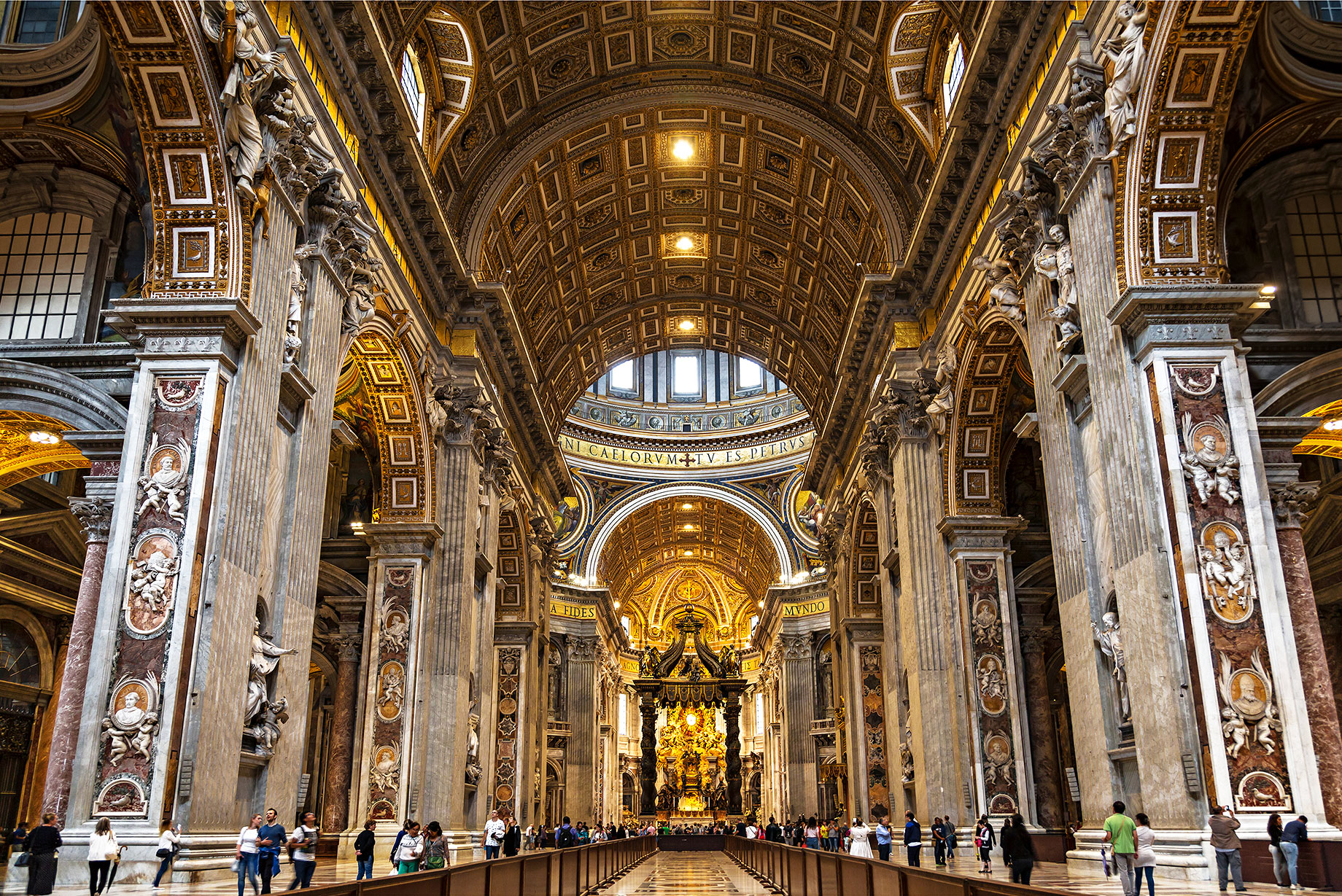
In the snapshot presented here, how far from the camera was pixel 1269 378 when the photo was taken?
11.2 metres

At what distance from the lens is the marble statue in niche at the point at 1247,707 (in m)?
8.83

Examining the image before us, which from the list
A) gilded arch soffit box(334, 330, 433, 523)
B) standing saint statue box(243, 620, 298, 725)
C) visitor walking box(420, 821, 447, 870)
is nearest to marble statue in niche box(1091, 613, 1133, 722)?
visitor walking box(420, 821, 447, 870)

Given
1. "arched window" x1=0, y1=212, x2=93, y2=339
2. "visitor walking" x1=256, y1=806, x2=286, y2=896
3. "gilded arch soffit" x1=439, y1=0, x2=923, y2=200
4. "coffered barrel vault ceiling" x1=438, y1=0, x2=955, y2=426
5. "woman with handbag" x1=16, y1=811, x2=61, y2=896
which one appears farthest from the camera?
"coffered barrel vault ceiling" x1=438, y1=0, x2=955, y2=426

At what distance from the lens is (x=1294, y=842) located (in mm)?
8258

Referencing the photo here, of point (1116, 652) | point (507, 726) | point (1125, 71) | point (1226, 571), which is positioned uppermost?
point (1125, 71)

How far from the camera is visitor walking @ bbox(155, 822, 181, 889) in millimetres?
8477

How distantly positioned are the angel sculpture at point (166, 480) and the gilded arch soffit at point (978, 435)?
12013 millimetres

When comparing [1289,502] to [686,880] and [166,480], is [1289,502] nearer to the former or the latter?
[166,480]

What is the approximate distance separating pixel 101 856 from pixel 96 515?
4.44m

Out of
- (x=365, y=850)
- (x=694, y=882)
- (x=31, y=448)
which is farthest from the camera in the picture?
(x=694, y=882)

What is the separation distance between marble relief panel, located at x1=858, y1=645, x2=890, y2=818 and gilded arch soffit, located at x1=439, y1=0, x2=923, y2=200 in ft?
40.3

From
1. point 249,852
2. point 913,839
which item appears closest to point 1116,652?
point 913,839

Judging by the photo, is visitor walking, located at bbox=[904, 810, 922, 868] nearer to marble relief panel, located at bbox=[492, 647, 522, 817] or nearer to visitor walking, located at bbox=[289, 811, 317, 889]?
visitor walking, located at bbox=[289, 811, 317, 889]

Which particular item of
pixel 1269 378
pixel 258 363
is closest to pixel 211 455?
pixel 258 363
